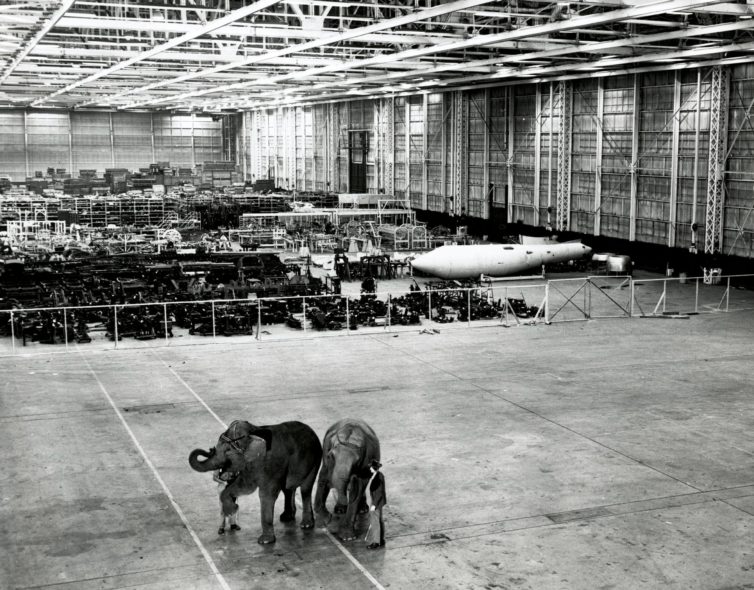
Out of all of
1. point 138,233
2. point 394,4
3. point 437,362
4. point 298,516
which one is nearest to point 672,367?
point 437,362

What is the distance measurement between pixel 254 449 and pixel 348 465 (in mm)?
1135

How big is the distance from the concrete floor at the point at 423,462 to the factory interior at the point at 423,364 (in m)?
0.06

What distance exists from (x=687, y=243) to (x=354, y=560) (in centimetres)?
3171

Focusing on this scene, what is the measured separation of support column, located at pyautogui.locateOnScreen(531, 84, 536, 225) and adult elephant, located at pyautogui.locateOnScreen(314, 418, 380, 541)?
3915 cm

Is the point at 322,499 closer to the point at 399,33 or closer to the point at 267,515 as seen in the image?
the point at 267,515

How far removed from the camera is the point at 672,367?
2159 centimetres

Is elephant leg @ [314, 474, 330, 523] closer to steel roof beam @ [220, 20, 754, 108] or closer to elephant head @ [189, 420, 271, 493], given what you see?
elephant head @ [189, 420, 271, 493]

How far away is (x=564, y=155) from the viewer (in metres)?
46.3

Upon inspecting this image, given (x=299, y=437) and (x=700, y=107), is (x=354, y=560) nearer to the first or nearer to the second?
(x=299, y=437)

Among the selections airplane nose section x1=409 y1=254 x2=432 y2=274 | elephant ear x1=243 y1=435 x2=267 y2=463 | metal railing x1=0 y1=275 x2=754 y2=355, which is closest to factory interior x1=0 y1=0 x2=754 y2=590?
elephant ear x1=243 y1=435 x2=267 y2=463

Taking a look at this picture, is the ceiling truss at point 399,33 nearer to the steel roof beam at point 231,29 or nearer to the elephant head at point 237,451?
the steel roof beam at point 231,29

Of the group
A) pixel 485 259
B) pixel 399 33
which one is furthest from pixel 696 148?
pixel 399 33

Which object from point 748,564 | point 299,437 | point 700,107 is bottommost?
point 748,564

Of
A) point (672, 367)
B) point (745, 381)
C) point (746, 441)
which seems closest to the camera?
point (746, 441)
